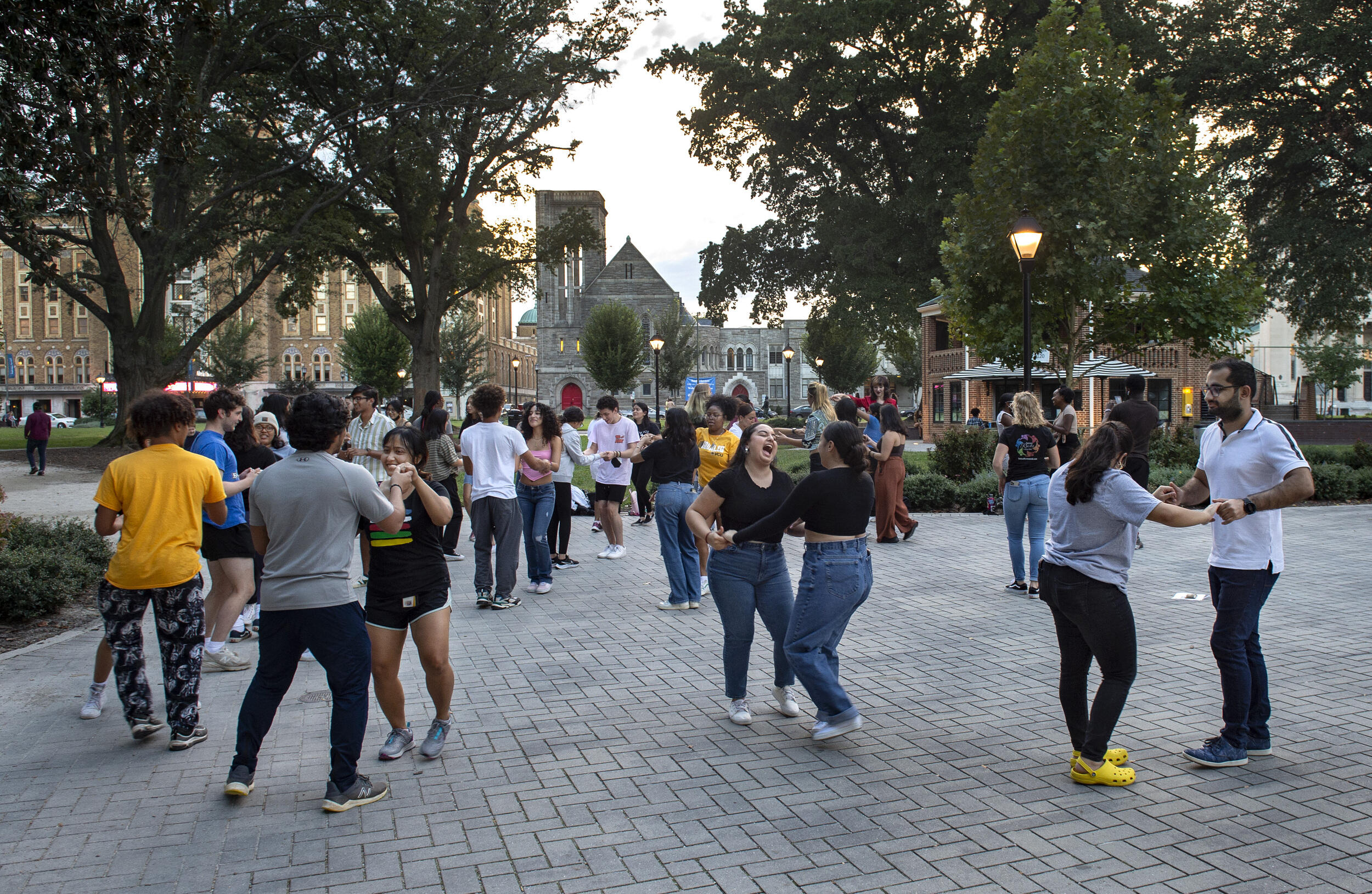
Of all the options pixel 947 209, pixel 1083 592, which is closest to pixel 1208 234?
pixel 947 209

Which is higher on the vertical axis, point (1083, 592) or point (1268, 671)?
point (1083, 592)

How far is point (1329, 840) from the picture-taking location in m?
3.76

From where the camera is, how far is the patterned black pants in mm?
4820

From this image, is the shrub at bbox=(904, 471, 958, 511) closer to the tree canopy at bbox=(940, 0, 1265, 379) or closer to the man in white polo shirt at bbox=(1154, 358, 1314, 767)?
the tree canopy at bbox=(940, 0, 1265, 379)

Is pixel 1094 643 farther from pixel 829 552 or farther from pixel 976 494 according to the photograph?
pixel 976 494

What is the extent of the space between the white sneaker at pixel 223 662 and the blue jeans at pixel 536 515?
9.76ft

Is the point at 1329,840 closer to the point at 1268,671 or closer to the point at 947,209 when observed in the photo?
the point at 1268,671

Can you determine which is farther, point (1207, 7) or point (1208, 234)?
point (1207, 7)

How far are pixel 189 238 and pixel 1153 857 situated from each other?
25.0 metres

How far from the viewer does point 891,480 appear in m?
11.9

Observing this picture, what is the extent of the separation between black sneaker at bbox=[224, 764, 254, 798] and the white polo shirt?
4.70 m

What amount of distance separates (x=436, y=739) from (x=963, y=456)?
13.9 meters

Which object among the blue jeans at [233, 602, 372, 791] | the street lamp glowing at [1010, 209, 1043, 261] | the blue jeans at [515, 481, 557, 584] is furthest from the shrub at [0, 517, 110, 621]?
the street lamp glowing at [1010, 209, 1043, 261]

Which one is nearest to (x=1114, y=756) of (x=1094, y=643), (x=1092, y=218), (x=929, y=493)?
(x=1094, y=643)
